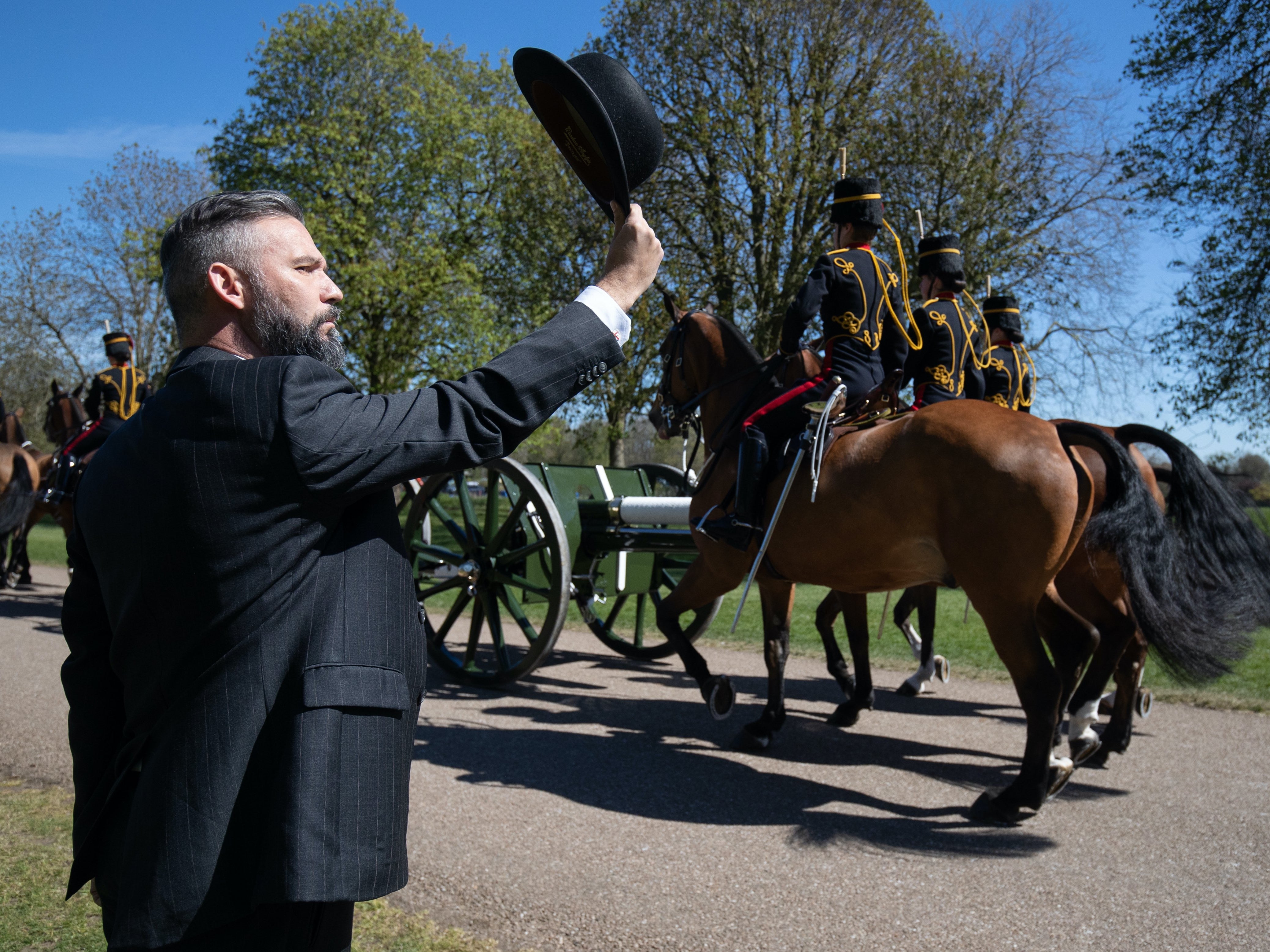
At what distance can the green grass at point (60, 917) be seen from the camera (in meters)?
3.02

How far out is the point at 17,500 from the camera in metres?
11.4

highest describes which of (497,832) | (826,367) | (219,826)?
(826,367)

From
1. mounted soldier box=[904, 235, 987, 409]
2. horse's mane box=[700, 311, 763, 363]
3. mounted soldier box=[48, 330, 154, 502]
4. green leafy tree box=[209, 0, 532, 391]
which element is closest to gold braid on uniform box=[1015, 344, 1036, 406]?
mounted soldier box=[904, 235, 987, 409]

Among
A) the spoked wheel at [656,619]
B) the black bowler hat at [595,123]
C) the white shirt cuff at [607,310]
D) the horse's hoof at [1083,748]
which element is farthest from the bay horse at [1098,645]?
the white shirt cuff at [607,310]

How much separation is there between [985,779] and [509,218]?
59.6 feet

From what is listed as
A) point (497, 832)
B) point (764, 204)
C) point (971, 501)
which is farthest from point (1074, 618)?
point (764, 204)

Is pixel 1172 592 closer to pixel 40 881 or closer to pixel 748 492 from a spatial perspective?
pixel 748 492

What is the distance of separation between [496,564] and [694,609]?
167 centimetres

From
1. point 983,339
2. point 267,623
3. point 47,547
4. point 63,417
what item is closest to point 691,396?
point 983,339

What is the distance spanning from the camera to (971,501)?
4.37m

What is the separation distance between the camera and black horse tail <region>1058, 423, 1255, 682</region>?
4.61 metres

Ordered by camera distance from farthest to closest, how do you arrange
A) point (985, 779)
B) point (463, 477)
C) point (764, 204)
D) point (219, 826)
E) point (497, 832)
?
point (764, 204) → point (463, 477) → point (985, 779) → point (497, 832) → point (219, 826)

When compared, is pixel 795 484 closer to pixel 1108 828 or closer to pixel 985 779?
pixel 985 779

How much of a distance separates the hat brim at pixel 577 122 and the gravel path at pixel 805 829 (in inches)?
95.5
